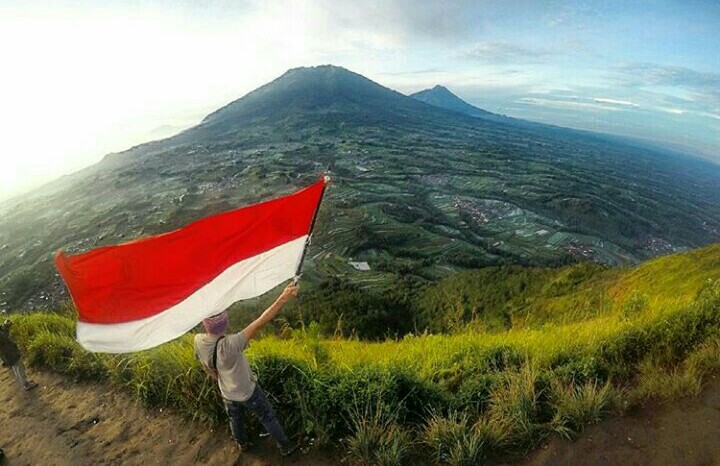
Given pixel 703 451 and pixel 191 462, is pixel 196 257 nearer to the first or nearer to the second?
pixel 191 462

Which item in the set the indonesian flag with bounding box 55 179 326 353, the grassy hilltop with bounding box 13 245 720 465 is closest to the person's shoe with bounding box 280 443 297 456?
the grassy hilltop with bounding box 13 245 720 465

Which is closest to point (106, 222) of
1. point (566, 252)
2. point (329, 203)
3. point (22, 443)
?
point (329, 203)

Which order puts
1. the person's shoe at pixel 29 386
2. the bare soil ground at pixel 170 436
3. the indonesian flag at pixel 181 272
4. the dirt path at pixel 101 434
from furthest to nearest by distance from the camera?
the person's shoe at pixel 29 386 < the dirt path at pixel 101 434 < the bare soil ground at pixel 170 436 < the indonesian flag at pixel 181 272

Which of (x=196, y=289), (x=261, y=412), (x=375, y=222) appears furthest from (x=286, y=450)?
(x=375, y=222)

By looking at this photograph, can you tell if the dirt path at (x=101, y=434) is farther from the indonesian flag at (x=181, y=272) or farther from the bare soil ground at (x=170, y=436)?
the indonesian flag at (x=181, y=272)

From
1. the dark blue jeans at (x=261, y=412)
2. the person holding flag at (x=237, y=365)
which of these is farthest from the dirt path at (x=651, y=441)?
the person holding flag at (x=237, y=365)

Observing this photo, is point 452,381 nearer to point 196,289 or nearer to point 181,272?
point 196,289
